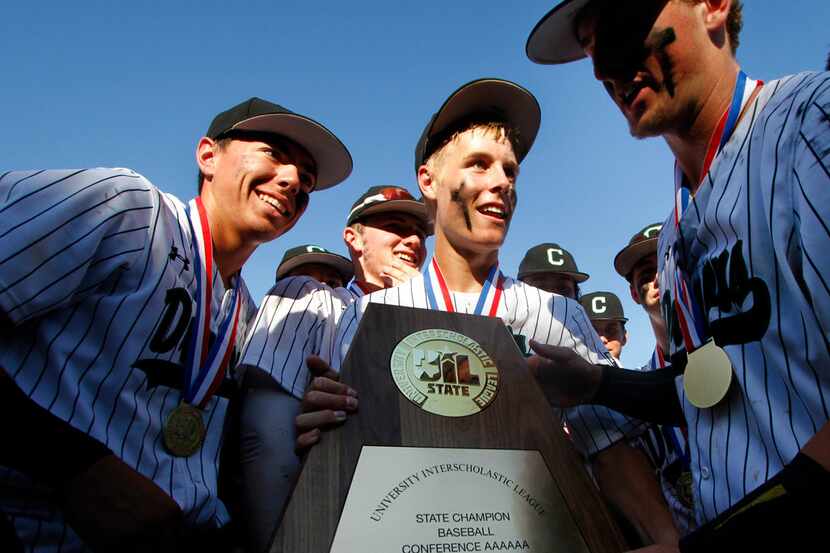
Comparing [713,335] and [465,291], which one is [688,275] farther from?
[465,291]

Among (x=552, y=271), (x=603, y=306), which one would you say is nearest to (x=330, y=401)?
(x=552, y=271)

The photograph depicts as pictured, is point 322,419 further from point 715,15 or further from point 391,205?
point 391,205

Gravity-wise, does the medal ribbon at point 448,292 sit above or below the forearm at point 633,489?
above

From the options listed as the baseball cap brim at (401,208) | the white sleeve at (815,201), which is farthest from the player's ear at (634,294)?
the white sleeve at (815,201)

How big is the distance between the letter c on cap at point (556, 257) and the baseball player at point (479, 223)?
3.10 meters

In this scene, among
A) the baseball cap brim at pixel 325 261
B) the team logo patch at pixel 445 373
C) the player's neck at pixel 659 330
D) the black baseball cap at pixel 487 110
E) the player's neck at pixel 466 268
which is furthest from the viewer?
the baseball cap brim at pixel 325 261

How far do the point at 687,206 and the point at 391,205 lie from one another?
9.00 feet

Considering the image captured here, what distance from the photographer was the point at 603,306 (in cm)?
673

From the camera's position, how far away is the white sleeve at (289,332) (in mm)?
2070

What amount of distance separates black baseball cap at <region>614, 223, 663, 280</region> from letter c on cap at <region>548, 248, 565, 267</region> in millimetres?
1093

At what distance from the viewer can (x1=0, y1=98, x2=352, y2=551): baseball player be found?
54.7 inches

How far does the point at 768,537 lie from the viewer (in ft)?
3.00

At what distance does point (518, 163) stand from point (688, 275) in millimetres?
1166

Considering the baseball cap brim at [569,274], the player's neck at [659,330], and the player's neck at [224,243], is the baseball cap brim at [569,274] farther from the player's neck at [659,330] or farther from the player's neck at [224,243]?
the player's neck at [224,243]
